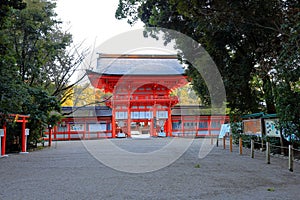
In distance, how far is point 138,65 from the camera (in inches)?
1093

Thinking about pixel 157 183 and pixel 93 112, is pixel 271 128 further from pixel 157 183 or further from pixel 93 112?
pixel 93 112

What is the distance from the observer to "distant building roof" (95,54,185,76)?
26.0 m

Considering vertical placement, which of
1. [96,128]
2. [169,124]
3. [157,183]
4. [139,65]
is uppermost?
Result: [139,65]

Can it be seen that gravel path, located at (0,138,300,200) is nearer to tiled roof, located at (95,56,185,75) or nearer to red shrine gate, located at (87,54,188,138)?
red shrine gate, located at (87,54,188,138)

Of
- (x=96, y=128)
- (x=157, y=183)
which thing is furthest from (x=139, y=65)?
(x=157, y=183)

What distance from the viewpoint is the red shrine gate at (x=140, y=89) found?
2559 centimetres

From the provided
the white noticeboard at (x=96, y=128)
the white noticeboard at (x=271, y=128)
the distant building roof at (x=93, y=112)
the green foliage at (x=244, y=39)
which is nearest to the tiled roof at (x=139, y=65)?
the distant building roof at (x=93, y=112)

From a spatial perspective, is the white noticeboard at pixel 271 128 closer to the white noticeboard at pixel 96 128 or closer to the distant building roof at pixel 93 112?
the distant building roof at pixel 93 112

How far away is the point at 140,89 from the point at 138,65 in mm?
2372

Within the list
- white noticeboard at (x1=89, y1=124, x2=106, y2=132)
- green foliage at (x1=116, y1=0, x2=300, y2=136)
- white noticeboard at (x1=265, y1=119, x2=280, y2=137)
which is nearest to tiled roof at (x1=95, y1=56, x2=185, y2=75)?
white noticeboard at (x1=89, y1=124, x2=106, y2=132)

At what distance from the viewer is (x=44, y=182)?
19.0ft

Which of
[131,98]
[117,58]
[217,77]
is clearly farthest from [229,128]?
[117,58]

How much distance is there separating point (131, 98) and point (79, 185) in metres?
21.3

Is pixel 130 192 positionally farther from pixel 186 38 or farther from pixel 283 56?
pixel 186 38
